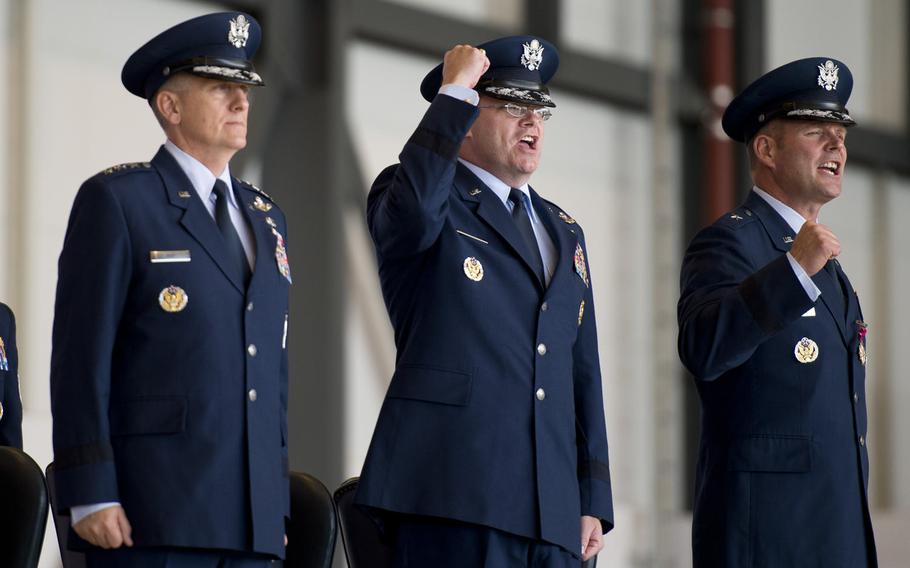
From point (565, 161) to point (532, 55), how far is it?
5.07 metres

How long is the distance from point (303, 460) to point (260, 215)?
379 cm

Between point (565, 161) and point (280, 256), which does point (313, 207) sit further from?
point (280, 256)

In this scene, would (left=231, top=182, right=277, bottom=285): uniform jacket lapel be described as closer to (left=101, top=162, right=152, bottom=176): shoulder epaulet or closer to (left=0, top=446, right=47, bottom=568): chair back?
(left=101, top=162, right=152, bottom=176): shoulder epaulet

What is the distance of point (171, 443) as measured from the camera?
2.64m

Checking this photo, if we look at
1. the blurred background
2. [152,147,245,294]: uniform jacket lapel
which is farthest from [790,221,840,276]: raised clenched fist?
the blurred background

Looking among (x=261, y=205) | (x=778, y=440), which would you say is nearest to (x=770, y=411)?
(x=778, y=440)

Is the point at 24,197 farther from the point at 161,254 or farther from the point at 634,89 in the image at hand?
the point at 634,89

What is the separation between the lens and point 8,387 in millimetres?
4117

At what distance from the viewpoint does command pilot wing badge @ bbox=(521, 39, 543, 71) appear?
3.20 m

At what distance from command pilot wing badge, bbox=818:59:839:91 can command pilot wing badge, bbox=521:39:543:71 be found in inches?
29.4

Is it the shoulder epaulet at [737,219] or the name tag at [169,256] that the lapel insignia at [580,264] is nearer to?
the shoulder epaulet at [737,219]

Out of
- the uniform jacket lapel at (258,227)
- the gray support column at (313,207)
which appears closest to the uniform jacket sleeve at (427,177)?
the uniform jacket lapel at (258,227)

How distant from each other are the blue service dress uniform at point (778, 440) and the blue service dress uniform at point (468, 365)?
1.10 feet

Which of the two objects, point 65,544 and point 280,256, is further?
point 280,256
